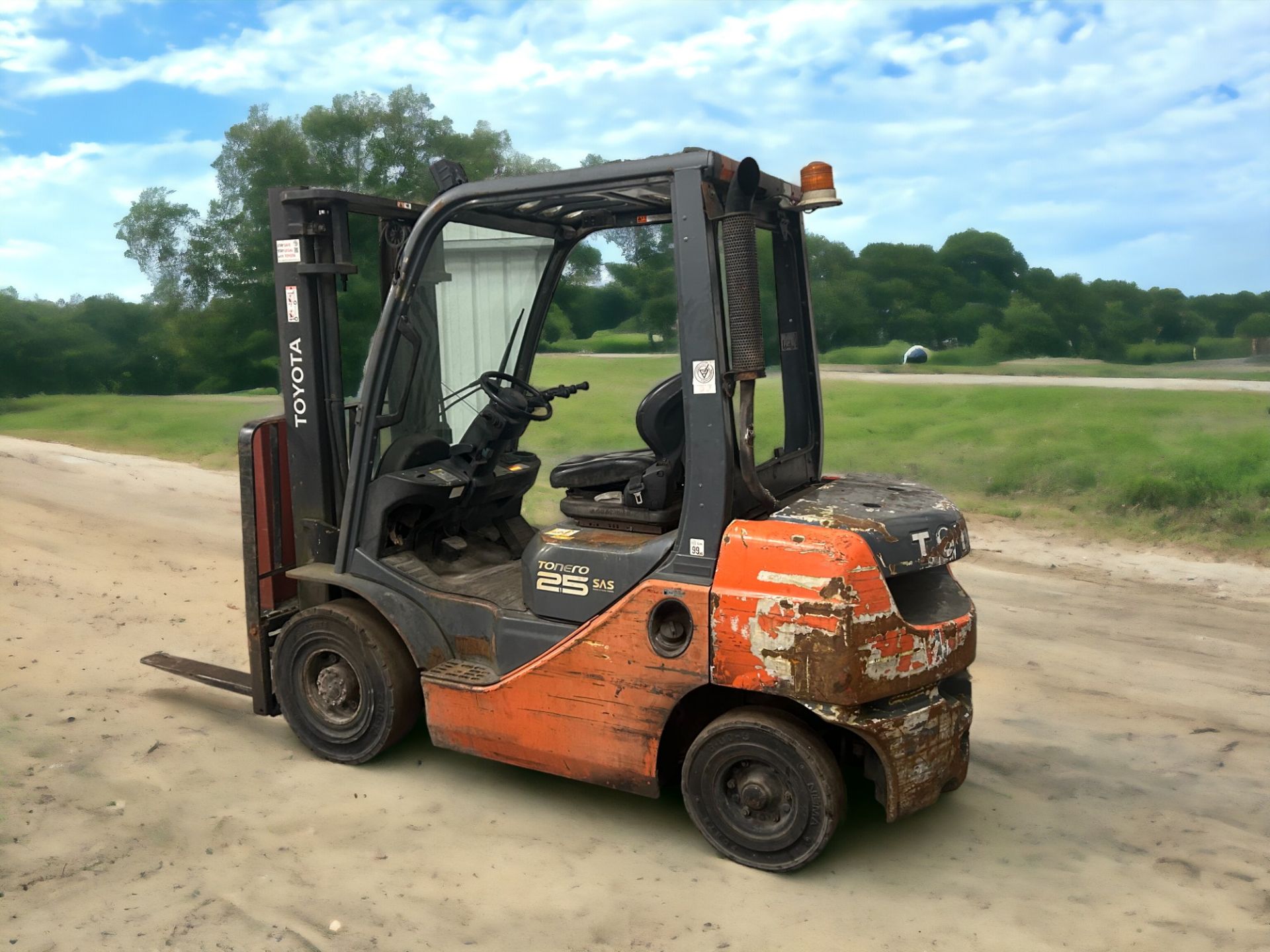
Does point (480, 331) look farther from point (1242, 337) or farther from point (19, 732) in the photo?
point (1242, 337)

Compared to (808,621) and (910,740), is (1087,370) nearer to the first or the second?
(910,740)

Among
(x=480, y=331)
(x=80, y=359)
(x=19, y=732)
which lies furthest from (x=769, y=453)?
(x=80, y=359)

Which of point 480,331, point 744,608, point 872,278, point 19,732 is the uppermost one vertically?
point 872,278

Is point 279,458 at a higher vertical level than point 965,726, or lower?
higher

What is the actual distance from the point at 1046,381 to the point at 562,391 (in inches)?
582

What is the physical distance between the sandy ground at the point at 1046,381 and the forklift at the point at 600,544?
11593 mm

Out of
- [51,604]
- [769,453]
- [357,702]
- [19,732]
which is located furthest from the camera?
[51,604]

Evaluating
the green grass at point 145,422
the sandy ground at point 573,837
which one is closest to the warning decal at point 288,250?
the sandy ground at point 573,837

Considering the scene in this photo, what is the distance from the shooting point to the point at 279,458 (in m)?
5.50

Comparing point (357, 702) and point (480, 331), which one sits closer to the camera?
point (357, 702)

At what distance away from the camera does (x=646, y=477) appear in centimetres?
454

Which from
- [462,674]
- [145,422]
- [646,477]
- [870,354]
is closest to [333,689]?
[462,674]

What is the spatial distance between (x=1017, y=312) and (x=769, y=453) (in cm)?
1666

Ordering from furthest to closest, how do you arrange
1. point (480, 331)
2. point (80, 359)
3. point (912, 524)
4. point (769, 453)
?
point (80, 359), point (480, 331), point (769, 453), point (912, 524)
